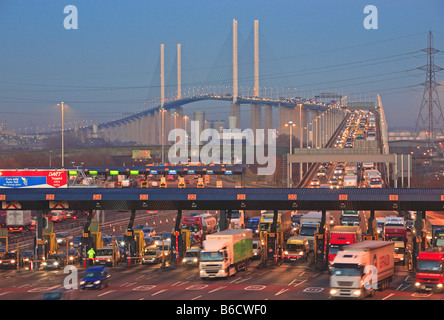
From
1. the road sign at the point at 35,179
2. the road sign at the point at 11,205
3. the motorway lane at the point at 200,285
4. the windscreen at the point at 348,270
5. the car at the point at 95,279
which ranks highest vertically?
the road sign at the point at 35,179

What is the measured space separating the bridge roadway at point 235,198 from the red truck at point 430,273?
9.38m

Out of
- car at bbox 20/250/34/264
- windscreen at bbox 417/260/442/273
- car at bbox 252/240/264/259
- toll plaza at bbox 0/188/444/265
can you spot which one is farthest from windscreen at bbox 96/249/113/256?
windscreen at bbox 417/260/442/273

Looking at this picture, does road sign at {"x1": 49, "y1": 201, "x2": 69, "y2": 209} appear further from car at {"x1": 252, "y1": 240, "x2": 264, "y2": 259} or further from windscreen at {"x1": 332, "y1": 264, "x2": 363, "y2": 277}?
windscreen at {"x1": 332, "y1": 264, "x2": 363, "y2": 277}

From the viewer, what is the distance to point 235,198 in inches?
1768

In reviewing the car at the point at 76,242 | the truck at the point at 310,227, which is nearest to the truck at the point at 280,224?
the truck at the point at 310,227

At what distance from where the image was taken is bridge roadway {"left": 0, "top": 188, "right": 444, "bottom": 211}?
43.7m

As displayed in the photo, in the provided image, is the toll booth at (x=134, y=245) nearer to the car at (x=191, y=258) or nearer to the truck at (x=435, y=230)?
the car at (x=191, y=258)

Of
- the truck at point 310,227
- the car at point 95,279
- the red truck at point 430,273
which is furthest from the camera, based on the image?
the truck at point 310,227

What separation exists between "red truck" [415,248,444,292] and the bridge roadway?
9382mm

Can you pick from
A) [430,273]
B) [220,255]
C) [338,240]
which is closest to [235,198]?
[338,240]

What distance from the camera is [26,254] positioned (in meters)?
47.2

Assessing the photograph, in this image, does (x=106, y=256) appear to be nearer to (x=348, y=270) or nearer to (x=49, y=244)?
(x=49, y=244)

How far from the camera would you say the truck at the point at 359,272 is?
99.9ft
